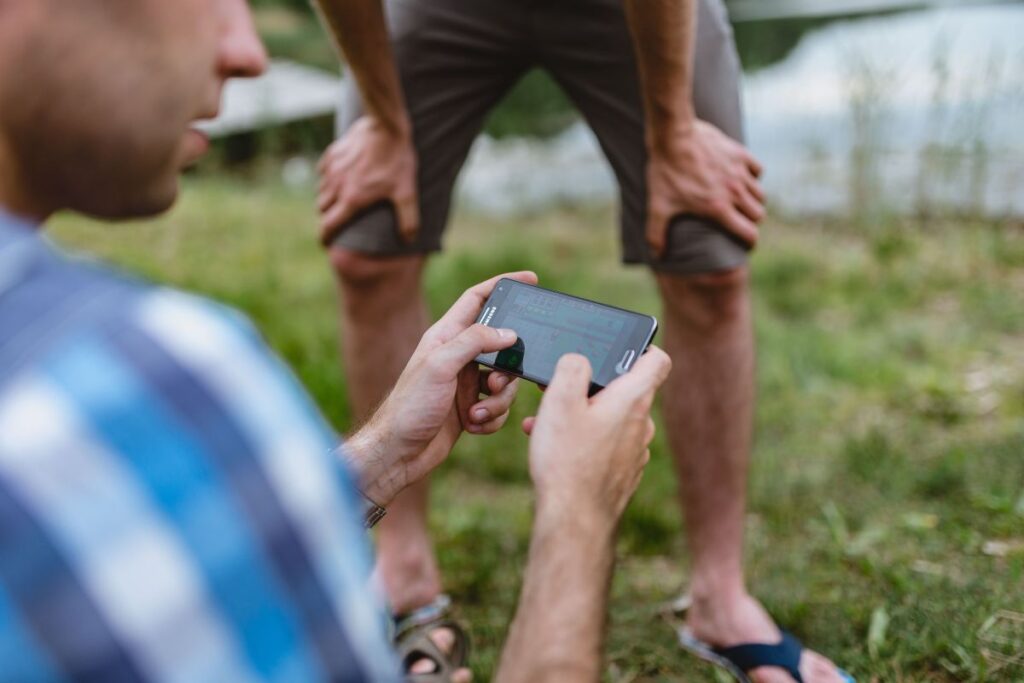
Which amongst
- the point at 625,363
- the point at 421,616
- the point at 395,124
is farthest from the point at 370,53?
the point at 421,616

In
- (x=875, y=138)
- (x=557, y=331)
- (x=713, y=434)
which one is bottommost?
(x=875, y=138)

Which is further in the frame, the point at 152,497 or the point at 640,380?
the point at 640,380

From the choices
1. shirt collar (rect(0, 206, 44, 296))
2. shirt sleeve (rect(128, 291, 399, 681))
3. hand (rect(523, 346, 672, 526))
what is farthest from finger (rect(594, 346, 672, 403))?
shirt collar (rect(0, 206, 44, 296))

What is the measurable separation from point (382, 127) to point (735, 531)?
0.96 meters

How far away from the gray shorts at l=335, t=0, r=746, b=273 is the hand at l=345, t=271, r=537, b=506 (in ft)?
1.98

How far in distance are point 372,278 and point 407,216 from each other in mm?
138

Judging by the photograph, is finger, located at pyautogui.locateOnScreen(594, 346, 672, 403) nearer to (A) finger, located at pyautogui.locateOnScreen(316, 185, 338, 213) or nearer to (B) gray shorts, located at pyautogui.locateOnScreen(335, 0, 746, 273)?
(B) gray shorts, located at pyautogui.locateOnScreen(335, 0, 746, 273)

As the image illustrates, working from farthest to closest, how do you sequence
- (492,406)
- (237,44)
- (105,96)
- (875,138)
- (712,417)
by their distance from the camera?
(875,138)
(712,417)
(492,406)
(237,44)
(105,96)

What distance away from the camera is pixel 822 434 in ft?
8.80

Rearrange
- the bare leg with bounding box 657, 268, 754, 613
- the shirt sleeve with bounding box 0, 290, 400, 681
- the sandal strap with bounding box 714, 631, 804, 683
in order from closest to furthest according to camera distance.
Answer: the shirt sleeve with bounding box 0, 290, 400, 681 → the sandal strap with bounding box 714, 631, 804, 683 → the bare leg with bounding box 657, 268, 754, 613

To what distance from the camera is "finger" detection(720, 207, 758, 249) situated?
1762 millimetres

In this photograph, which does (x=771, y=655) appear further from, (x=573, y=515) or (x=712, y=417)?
(x=573, y=515)

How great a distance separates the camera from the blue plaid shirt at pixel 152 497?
0.59m

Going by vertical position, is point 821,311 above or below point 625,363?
below
